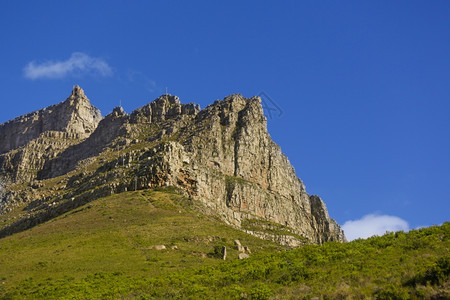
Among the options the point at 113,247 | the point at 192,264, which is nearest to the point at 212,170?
the point at 113,247

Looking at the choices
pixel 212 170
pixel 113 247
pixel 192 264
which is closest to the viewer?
pixel 192 264

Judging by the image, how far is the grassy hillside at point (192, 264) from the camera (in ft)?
96.3

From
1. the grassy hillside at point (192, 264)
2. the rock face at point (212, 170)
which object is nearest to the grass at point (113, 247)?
the grassy hillside at point (192, 264)

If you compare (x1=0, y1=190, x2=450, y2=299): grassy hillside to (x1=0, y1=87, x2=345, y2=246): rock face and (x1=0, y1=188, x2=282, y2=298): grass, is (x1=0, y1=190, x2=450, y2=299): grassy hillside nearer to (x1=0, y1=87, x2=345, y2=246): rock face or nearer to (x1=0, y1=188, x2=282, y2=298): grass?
(x1=0, y1=188, x2=282, y2=298): grass

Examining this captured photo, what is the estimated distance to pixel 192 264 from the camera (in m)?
53.8

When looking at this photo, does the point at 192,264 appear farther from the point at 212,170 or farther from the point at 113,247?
the point at 212,170

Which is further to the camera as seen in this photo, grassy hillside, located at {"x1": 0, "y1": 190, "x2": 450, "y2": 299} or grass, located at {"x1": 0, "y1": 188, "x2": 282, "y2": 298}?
grass, located at {"x1": 0, "y1": 188, "x2": 282, "y2": 298}

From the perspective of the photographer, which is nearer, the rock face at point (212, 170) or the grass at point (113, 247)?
the grass at point (113, 247)

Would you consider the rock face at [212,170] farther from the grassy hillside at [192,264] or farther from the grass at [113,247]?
the grassy hillside at [192,264]

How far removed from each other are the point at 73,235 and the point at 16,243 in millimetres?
9559

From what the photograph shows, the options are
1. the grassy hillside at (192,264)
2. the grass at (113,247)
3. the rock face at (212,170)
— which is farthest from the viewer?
the rock face at (212,170)

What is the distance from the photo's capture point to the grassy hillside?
29359 mm

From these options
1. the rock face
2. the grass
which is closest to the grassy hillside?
the grass

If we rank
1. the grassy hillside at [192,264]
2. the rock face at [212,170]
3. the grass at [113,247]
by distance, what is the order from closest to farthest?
the grassy hillside at [192,264]
the grass at [113,247]
the rock face at [212,170]
